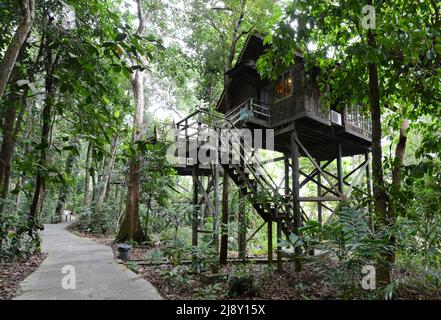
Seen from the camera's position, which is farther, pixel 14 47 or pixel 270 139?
→ pixel 270 139

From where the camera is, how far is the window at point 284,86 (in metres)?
11.0

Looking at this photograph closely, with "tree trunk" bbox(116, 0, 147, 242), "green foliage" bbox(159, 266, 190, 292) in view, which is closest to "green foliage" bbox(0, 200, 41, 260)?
"tree trunk" bbox(116, 0, 147, 242)

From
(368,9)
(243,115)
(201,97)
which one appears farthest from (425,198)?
(201,97)

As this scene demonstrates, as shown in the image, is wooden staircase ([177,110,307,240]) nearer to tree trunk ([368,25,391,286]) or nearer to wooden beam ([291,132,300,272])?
wooden beam ([291,132,300,272])

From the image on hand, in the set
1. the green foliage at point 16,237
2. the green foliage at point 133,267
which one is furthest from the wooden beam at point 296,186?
the green foliage at point 16,237

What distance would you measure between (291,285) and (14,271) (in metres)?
5.97

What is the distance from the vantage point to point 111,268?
736 cm

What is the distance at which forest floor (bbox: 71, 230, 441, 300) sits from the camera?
4312mm

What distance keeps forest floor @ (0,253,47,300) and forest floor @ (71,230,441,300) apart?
7.59 ft

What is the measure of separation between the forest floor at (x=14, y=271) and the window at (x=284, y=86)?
930 cm

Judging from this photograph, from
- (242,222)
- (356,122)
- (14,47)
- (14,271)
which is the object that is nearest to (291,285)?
(242,222)

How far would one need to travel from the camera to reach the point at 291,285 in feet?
20.1

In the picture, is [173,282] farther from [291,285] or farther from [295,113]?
[295,113]
